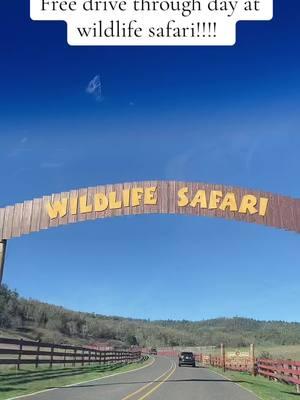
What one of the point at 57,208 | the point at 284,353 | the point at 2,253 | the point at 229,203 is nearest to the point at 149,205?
the point at 229,203

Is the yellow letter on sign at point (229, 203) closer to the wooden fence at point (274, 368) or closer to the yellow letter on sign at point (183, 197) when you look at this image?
the yellow letter on sign at point (183, 197)

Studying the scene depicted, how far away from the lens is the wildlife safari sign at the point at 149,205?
2206 centimetres

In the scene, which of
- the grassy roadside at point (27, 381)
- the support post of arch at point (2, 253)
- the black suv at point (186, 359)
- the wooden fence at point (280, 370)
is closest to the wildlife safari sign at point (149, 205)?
the support post of arch at point (2, 253)

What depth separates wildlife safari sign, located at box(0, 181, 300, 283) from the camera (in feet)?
72.4

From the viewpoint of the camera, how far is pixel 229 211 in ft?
72.8

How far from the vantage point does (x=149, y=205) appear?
73.6ft

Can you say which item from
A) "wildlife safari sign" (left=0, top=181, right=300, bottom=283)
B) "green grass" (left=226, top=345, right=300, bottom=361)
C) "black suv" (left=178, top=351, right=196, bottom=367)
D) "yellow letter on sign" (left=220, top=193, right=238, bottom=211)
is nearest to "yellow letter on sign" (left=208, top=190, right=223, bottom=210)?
"wildlife safari sign" (left=0, top=181, right=300, bottom=283)

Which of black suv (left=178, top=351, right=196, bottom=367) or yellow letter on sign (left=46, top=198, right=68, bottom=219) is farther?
black suv (left=178, top=351, right=196, bottom=367)

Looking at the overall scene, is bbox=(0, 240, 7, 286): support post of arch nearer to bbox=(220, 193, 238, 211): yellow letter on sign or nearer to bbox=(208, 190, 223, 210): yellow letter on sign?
bbox=(208, 190, 223, 210): yellow letter on sign

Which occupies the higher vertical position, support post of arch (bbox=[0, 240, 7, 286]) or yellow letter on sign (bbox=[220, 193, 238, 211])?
yellow letter on sign (bbox=[220, 193, 238, 211])

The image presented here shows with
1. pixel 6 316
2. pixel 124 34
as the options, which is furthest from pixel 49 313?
pixel 124 34

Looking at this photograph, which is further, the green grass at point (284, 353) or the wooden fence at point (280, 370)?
the green grass at point (284, 353)

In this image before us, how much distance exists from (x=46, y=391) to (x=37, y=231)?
702 cm

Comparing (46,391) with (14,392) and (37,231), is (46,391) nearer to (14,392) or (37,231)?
(14,392)
